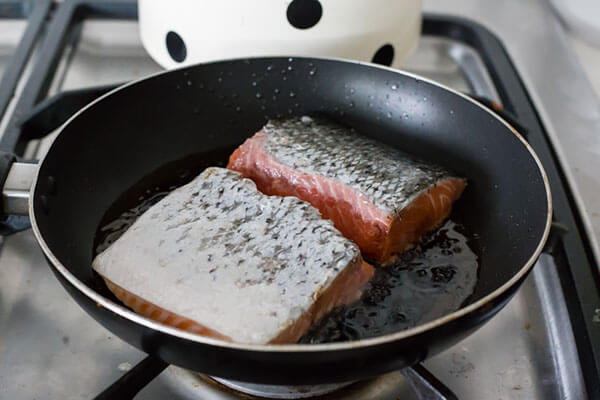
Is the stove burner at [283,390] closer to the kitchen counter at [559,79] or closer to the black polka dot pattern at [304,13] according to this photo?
the kitchen counter at [559,79]

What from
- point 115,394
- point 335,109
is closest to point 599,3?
point 335,109

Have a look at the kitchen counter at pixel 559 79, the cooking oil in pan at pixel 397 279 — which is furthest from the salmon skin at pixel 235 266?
the kitchen counter at pixel 559 79

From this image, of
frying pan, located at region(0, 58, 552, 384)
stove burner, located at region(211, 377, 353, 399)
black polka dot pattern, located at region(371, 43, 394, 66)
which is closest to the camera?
frying pan, located at region(0, 58, 552, 384)

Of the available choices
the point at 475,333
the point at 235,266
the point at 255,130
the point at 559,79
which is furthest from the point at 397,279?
the point at 559,79

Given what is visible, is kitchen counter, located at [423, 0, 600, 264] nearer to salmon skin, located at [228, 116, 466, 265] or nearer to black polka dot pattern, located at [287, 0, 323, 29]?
salmon skin, located at [228, 116, 466, 265]

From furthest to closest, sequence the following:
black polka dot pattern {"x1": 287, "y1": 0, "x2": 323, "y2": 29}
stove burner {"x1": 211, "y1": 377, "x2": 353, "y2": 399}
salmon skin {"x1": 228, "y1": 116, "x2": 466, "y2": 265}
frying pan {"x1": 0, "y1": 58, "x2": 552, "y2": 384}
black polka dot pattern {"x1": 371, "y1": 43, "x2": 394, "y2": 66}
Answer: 1. black polka dot pattern {"x1": 371, "y1": 43, "x2": 394, "y2": 66}
2. black polka dot pattern {"x1": 287, "y1": 0, "x2": 323, "y2": 29}
3. salmon skin {"x1": 228, "y1": 116, "x2": 466, "y2": 265}
4. stove burner {"x1": 211, "y1": 377, "x2": 353, "y2": 399}
5. frying pan {"x1": 0, "y1": 58, "x2": 552, "y2": 384}

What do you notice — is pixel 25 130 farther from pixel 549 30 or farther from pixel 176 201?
Answer: pixel 549 30

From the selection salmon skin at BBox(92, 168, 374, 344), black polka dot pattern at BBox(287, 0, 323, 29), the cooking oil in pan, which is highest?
black polka dot pattern at BBox(287, 0, 323, 29)

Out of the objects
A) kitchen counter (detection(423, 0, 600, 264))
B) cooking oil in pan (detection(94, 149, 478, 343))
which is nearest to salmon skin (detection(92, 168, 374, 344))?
cooking oil in pan (detection(94, 149, 478, 343))

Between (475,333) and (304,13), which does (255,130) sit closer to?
(304,13)
